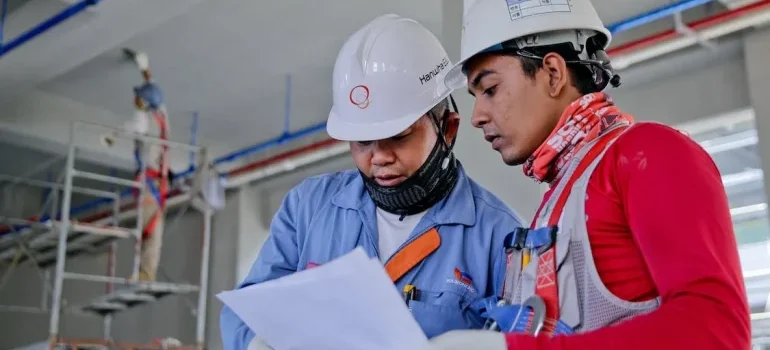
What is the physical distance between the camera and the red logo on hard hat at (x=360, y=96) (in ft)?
6.71

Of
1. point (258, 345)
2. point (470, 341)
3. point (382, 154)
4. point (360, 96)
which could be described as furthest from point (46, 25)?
point (470, 341)

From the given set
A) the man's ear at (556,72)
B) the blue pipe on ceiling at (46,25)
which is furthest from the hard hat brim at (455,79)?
the blue pipe on ceiling at (46,25)

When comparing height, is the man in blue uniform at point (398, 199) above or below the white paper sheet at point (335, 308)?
above

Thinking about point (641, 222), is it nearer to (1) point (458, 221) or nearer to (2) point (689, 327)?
(2) point (689, 327)

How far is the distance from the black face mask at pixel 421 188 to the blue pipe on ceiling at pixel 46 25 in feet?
12.1

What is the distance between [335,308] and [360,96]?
2.88 feet

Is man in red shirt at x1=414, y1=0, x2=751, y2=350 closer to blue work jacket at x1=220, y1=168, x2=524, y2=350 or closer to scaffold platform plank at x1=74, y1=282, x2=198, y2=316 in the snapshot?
blue work jacket at x1=220, y1=168, x2=524, y2=350

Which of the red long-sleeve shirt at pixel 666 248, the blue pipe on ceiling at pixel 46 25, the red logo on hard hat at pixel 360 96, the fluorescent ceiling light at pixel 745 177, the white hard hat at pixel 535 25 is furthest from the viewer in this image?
the fluorescent ceiling light at pixel 745 177

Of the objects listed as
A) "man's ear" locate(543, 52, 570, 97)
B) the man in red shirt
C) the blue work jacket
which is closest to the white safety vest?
the man in red shirt

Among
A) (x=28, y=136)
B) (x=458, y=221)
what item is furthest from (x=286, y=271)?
(x=28, y=136)

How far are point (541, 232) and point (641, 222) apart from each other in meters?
0.23

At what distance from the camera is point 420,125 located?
6.73ft

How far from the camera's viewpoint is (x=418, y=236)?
191cm

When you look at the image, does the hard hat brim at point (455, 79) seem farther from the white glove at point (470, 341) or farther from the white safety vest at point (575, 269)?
the white glove at point (470, 341)
